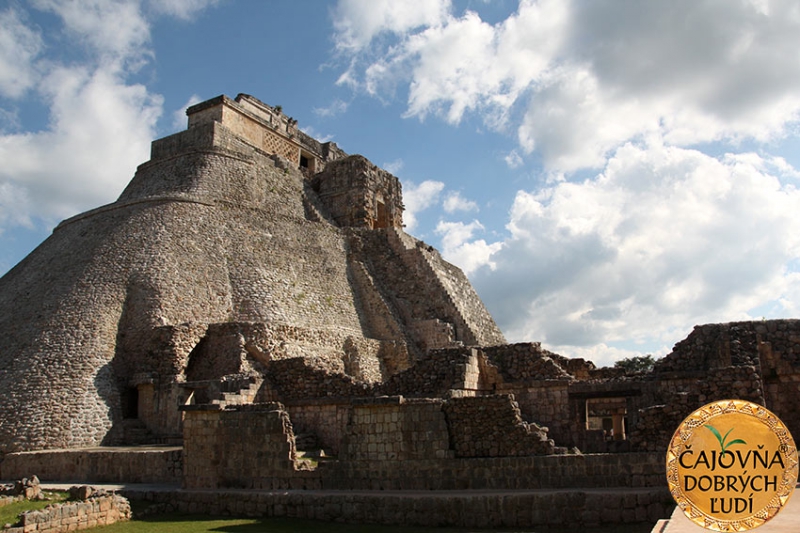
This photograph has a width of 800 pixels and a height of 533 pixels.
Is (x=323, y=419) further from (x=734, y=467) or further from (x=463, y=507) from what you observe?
(x=734, y=467)

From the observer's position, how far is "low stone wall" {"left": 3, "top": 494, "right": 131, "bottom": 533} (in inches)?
425

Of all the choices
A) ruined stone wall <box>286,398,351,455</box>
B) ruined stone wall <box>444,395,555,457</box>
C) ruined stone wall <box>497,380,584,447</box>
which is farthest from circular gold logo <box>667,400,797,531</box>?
ruined stone wall <box>286,398,351,455</box>

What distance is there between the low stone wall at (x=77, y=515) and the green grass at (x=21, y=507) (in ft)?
0.98

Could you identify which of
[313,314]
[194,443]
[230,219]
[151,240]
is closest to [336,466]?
[194,443]

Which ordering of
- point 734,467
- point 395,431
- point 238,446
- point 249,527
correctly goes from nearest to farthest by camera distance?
point 734,467 → point 249,527 → point 395,431 → point 238,446

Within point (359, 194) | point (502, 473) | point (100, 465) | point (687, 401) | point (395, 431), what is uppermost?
point (359, 194)

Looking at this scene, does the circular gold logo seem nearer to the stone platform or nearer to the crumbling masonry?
the stone platform

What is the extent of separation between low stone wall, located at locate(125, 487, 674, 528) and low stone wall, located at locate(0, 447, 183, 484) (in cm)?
221

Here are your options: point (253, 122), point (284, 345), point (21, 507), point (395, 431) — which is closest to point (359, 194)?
point (253, 122)

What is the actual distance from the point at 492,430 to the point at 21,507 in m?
7.97

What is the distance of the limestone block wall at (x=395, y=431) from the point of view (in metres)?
12.8

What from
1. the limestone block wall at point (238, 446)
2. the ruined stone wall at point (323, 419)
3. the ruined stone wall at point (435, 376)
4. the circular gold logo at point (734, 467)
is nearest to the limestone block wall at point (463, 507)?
the limestone block wall at point (238, 446)

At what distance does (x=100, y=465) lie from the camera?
→ 52.1ft

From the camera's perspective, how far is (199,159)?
1166 inches
